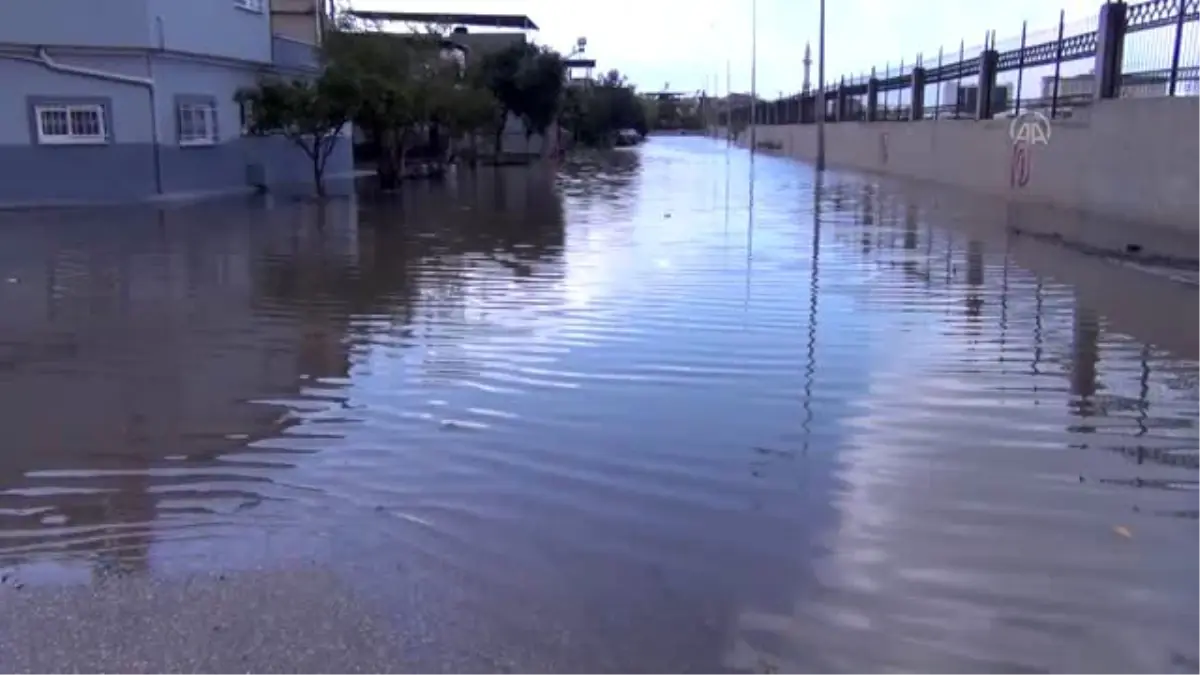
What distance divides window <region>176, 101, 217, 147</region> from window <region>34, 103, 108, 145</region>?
88.2 inches

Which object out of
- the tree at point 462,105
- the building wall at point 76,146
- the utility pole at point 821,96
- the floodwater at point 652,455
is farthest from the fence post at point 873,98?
the floodwater at point 652,455

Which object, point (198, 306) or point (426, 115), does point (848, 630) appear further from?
point (426, 115)

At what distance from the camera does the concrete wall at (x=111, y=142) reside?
28.7 metres

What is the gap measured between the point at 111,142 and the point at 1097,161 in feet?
72.3

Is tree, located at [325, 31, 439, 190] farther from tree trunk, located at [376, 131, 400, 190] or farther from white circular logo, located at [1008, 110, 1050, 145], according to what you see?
white circular logo, located at [1008, 110, 1050, 145]

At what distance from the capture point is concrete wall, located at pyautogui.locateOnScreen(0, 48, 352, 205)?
28734 millimetres

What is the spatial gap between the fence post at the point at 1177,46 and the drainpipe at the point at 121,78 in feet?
Result: 74.2

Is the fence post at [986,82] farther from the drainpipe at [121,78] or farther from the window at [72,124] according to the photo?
the window at [72,124]

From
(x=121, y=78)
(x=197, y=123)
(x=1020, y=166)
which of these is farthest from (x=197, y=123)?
(x=1020, y=166)

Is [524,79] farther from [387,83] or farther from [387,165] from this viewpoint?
[387,83]

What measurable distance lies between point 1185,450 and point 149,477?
6100 millimetres

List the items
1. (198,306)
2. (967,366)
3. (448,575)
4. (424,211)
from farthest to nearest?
(424,211), (198,306), (967,366), (448,575)

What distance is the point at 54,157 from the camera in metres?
→ 29.3

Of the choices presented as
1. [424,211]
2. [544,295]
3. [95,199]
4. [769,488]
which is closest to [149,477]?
[769,488]
